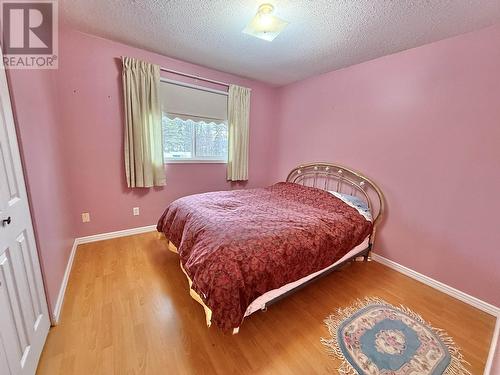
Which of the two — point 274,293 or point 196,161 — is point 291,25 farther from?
point 274,293

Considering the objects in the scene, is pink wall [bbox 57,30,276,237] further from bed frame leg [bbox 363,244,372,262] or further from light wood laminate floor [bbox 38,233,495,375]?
bed frame leg [bbox 363,244,372,262]

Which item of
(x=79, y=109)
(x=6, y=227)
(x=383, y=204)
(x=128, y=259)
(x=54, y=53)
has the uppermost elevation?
(x=54, y=53)

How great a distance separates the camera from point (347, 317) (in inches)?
65.9

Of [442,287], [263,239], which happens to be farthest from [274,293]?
[442,287]

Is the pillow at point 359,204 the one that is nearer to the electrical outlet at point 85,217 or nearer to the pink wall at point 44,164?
the pink wall at point 44,164

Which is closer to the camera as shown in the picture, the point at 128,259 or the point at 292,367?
the point at 292,367

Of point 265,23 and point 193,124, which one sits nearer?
point 265,23

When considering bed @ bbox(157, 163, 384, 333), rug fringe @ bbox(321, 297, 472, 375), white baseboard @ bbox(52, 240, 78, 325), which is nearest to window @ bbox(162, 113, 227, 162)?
bed @ bbox(157, 163, 384, 333)

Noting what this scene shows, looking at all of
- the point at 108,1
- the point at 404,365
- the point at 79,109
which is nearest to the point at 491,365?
the point at 404,365

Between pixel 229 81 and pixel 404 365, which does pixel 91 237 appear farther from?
pixel 404 365

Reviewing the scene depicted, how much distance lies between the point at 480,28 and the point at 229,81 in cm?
286

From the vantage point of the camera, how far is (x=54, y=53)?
2129 mm

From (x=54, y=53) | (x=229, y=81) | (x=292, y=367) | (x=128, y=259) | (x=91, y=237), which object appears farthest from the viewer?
(x=229, y=81)

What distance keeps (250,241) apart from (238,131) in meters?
2.44
